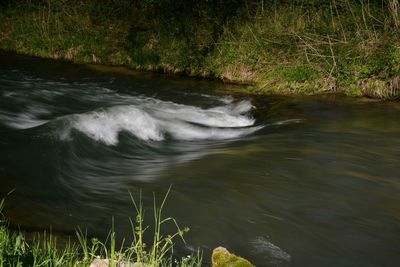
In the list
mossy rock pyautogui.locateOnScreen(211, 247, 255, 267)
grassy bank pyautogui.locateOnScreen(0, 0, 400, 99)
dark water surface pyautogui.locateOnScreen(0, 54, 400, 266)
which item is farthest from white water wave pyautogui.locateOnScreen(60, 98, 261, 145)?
mossy rock pyautogui.locateOnScreen(211, 247, 255, 267)

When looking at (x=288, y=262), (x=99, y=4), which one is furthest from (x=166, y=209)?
(x=99, y=4)

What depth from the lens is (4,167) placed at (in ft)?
19.9

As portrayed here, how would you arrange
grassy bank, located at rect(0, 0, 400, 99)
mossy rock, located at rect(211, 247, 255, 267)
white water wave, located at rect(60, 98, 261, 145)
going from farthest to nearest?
grassy bank, located at rect(0, 0, 400, 99), white water wave, located at rect(60, 98, 261, 145), mossy rock, located at rect(211, 247, 255, 267)

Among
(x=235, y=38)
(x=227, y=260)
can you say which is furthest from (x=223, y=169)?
(x=235, y=38)

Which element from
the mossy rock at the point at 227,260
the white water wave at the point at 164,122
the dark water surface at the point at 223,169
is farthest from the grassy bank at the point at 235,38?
the mossy rock at the point at 227,260

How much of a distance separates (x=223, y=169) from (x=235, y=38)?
8.33 meters

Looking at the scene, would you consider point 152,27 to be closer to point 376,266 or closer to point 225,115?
point 225,115

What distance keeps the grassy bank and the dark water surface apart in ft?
3.59

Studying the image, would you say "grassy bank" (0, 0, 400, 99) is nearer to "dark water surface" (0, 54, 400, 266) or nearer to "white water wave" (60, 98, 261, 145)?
"dark water surface" (0, 54, 400, 266)

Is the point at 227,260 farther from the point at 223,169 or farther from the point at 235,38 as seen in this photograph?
the point at 235,38

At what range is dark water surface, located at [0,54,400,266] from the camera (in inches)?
179

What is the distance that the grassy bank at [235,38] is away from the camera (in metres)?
11.5

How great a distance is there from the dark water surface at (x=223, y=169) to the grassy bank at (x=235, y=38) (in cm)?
109

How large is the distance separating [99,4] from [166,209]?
14.7m
